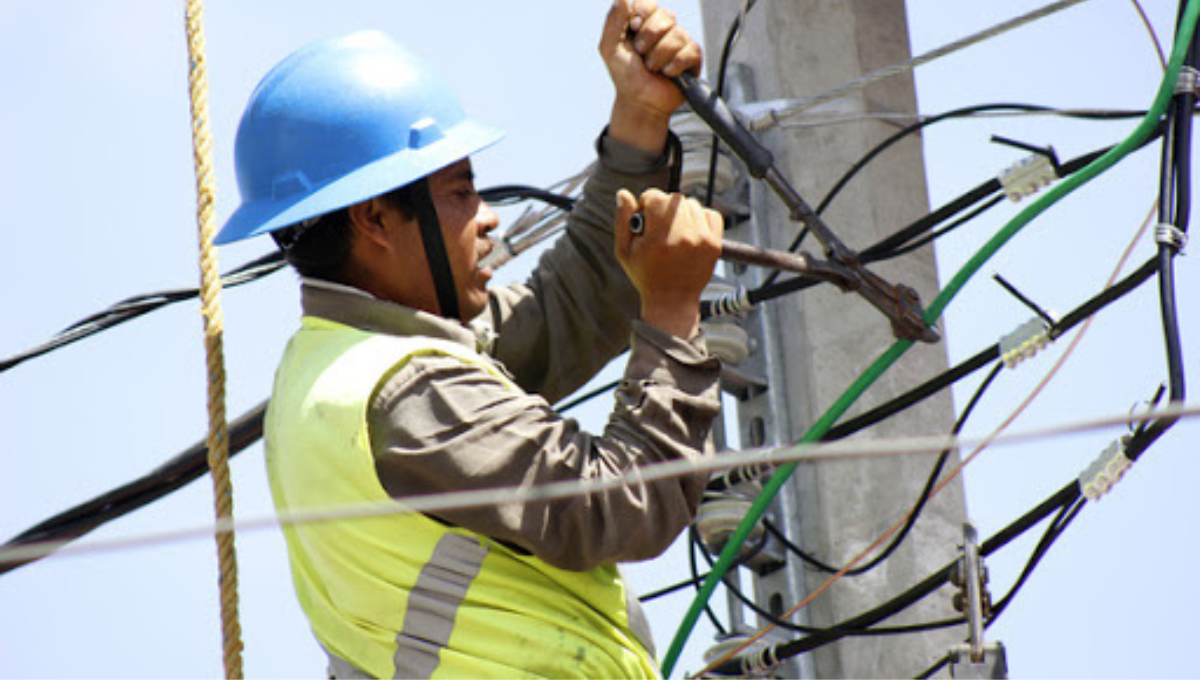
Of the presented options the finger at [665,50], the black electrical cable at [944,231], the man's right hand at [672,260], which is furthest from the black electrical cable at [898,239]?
the man's right hand at [672,260]

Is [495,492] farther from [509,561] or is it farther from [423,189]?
[423,189]

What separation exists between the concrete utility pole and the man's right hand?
1268 millimetres

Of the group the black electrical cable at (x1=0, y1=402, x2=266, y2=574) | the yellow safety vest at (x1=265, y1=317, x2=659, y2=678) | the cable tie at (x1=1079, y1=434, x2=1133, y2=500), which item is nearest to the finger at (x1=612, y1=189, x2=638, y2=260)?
the yellow safety vest at (x1=265, y1=317, x2=659, y2=678)

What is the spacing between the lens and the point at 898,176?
461 centimetres

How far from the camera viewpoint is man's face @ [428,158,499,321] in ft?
11.3

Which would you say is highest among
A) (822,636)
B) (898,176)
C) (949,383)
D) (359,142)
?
(359,142)

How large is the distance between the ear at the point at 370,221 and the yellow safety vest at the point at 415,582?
13.0 inches

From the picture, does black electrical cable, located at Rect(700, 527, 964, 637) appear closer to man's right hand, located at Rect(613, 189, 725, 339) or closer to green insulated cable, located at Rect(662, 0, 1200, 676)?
green insulated cable, located at Rect(662, 0, 1200, 676)

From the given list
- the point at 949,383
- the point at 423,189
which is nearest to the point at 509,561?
the point at 423,189

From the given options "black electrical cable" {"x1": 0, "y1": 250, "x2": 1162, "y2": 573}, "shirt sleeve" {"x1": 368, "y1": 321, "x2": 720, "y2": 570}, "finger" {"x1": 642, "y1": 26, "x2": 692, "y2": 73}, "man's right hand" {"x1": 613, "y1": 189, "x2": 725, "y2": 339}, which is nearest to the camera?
"shirt sleeve" {"x1": 368, "y1": 321, "x2": 720, "y2": 570}

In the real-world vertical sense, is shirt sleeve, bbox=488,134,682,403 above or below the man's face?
below

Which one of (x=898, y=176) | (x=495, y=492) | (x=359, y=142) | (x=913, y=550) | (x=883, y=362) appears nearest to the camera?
(x=495, y=492)

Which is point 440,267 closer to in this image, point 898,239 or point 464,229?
point 464,229

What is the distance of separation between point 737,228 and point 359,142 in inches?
54.4
